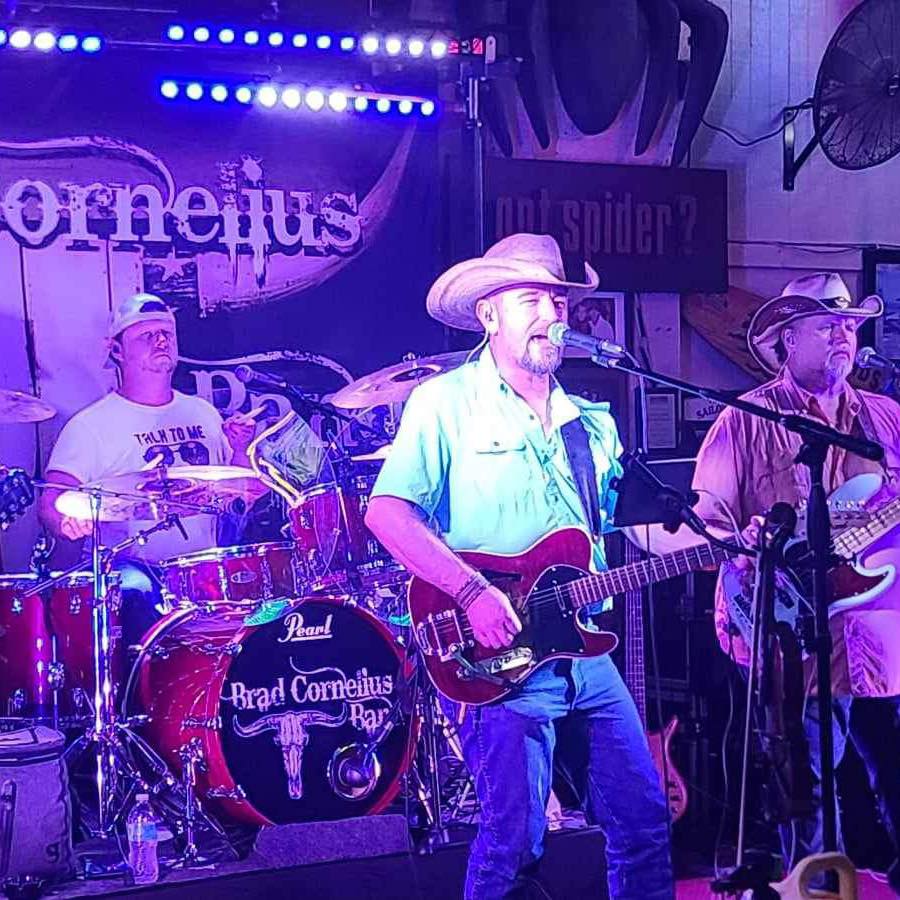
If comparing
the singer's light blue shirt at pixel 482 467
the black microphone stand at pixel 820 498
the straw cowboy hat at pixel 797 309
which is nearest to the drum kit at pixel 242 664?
the singer's light blue shirt at pixel 482 467

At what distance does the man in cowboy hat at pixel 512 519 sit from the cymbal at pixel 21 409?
102 centimetres

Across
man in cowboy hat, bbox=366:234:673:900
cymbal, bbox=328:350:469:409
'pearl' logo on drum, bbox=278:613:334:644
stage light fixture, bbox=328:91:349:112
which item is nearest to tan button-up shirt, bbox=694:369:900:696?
man in cowboy hat, bbox=366:234:673:900

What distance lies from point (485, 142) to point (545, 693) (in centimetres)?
186

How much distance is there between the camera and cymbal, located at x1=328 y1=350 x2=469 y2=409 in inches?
173

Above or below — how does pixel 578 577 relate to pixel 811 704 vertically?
above

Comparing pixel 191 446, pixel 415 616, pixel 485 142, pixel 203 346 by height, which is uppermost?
pixel 485 142

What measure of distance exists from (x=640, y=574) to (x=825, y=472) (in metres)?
0.86

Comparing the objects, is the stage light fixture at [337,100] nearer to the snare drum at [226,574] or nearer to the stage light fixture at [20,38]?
the stage light fixture at [20,38]

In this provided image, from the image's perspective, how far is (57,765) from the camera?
13.1ft

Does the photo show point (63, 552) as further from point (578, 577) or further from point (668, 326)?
point (668, 326)

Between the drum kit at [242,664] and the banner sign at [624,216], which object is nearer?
the drum kit at [242,664]

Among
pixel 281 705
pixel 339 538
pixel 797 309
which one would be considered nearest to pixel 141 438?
pixel 339 538

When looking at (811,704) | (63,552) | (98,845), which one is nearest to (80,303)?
(63,552)

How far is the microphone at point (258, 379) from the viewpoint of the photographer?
4336 mm
